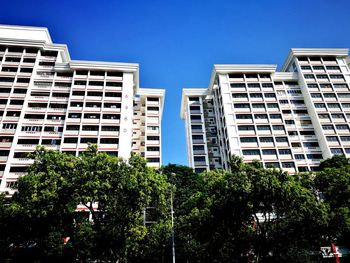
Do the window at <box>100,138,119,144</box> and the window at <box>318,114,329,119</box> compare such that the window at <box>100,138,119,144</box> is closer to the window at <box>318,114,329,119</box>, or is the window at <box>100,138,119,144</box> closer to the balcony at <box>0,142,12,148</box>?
the balcony at <box>0,142,12,148</box>

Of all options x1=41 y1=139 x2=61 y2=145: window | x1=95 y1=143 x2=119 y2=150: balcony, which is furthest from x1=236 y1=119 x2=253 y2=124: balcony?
x1=41 y1=139 x2=61 y2=145: window

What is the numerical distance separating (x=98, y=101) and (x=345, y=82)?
4787 cm

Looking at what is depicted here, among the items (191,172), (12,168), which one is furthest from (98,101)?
(191,172)

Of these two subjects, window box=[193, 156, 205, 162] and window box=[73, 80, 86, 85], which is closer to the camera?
window box=[73, 80, 86, 85]

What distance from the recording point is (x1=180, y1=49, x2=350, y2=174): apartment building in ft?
137

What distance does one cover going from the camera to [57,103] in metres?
40.5

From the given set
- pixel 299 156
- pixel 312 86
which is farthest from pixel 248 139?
pixel 312 86

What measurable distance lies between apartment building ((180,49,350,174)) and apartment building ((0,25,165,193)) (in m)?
12.5

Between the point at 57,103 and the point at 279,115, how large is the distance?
39819mm

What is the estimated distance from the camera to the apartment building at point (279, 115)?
41656mm

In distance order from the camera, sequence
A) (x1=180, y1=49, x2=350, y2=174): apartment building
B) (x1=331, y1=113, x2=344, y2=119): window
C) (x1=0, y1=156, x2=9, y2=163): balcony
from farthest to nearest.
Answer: (x1=331, y1=113, x2=344, y2=119): window, (x1=180, y1=49, x2=350, y2=174): apartment building, (x1=0, y1=156, x2=9, y2=163): balcony

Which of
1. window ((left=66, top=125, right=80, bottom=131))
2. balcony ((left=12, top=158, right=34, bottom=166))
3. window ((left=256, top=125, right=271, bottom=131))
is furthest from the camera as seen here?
window ((left=256, top=125, right=271, bottom=131))

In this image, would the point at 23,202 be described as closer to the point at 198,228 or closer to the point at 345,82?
the point at 198,228

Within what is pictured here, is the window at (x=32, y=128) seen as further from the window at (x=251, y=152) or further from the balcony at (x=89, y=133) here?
the window at (x=251, y=152)
